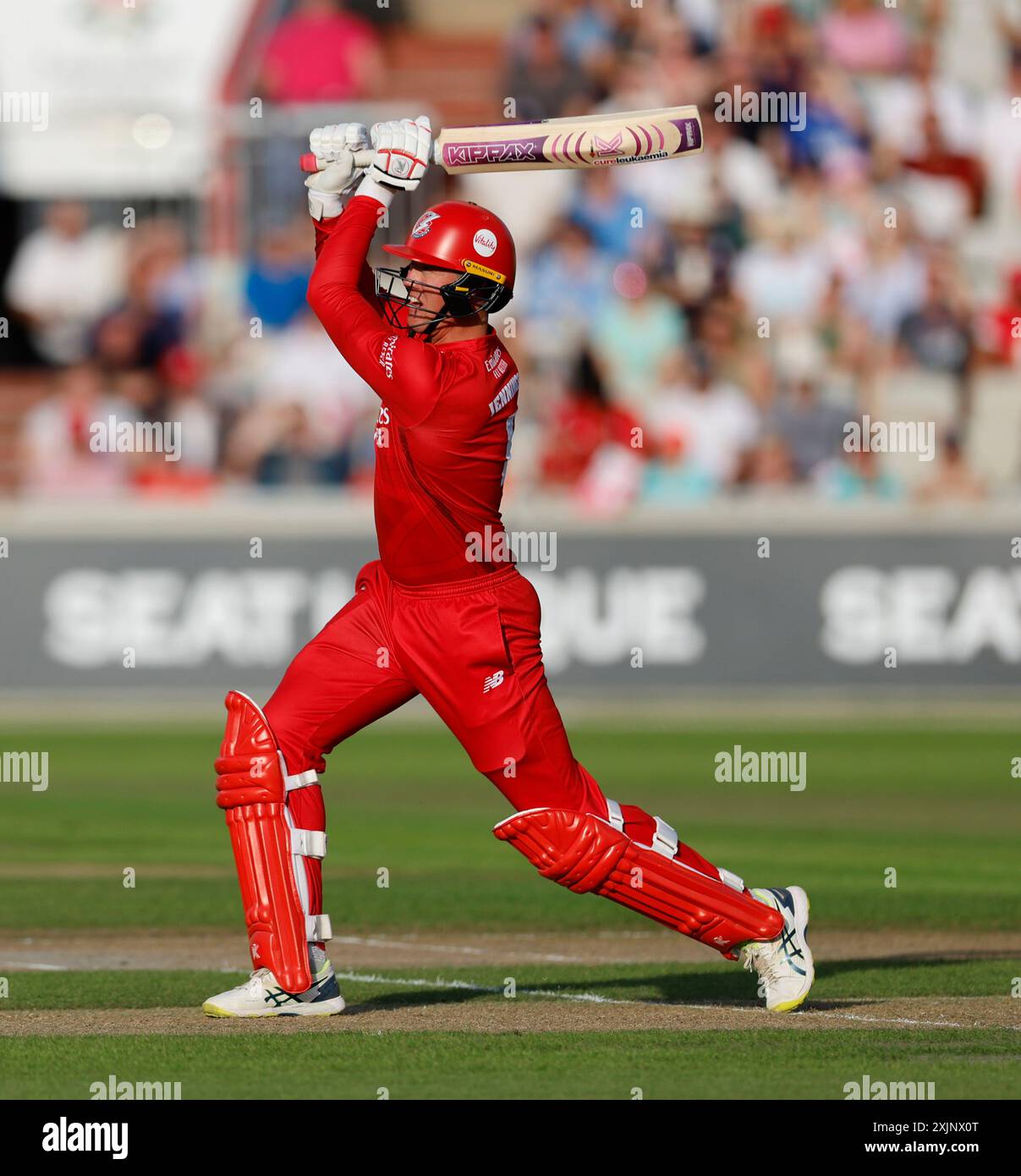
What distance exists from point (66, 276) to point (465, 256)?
1416 cm

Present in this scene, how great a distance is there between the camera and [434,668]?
7102mm

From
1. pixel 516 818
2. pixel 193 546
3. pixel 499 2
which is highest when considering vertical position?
pixel 499 2

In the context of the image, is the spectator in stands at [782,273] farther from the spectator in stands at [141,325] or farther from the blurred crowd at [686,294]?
the spectator in stands at [141,325]

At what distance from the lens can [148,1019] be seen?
7.23m

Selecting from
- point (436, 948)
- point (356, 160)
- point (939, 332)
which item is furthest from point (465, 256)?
point (939, 332)

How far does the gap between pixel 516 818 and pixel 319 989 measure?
99cm

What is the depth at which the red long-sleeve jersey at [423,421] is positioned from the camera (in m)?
6.90

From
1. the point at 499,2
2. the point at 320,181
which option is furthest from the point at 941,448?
the point at 320,181

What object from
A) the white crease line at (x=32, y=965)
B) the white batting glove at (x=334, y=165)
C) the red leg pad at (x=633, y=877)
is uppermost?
the white batting glove at (x=334, y=165)

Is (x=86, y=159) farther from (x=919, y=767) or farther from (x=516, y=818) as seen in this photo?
(x=516, y=818)
